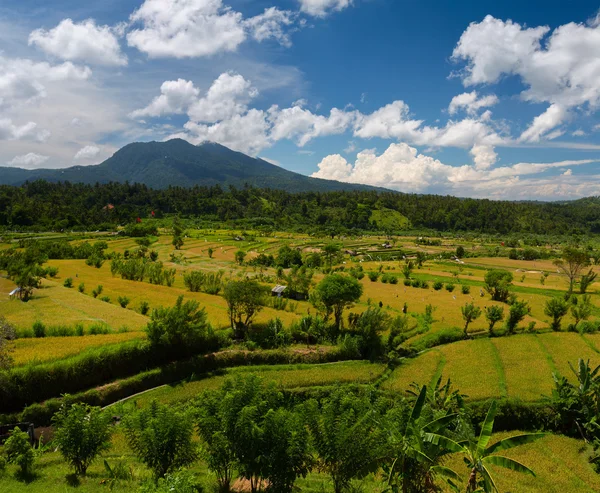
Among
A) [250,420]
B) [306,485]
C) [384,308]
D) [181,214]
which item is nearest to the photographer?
[250,420]

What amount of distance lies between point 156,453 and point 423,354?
23869 mm

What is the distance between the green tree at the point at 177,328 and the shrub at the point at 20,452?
35.7ft

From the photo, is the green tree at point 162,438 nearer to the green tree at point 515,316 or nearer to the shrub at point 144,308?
the shrub at point 144,308

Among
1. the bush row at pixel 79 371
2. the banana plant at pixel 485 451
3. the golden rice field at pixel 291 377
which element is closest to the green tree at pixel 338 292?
the golden rice field at pixel 291 377

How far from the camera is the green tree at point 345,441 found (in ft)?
36.4

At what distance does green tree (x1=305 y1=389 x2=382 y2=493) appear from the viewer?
Result: 36.4 ft

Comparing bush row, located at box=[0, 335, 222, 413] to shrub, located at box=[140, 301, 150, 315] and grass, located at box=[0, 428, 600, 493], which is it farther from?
shrub, located at box=[140, 301, 150, 315]

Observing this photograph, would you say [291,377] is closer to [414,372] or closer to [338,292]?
[338,292]

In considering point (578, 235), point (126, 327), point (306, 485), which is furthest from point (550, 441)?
point (578, 235)

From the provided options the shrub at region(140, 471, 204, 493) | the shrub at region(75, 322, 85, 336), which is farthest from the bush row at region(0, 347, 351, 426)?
the shrub at region(140, 471, 204, 493)

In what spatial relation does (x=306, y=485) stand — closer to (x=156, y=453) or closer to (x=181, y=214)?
(x=156, y=453)

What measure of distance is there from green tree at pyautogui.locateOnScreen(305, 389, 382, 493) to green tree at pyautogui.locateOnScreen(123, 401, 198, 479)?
456 centimetres

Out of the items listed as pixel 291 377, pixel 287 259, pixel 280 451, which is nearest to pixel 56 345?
pixel 291 377

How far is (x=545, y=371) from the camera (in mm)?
25562
